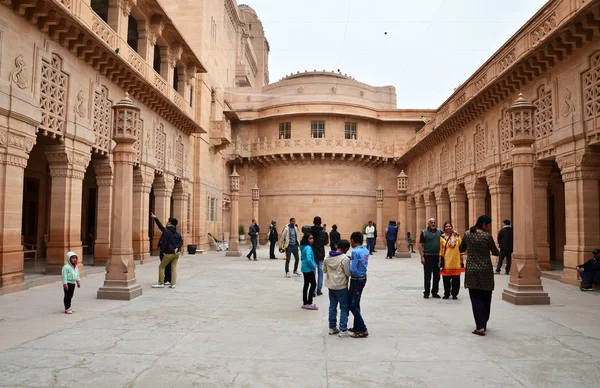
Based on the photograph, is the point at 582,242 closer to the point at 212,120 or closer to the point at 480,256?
the point at 480,256

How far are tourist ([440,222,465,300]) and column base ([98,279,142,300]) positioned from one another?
666 cm

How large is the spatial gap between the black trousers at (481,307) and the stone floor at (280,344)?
21 centimetres

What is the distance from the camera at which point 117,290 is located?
930 cm

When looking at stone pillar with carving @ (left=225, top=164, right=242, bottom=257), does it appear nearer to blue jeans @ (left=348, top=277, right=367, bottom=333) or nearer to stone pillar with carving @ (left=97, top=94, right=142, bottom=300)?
stone pillar with carving @ (left=97, top=94, right=142, bottom=300)

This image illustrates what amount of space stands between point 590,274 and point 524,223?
117 inches

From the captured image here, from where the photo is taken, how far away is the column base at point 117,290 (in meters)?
9.26

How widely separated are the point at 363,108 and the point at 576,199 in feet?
75.9

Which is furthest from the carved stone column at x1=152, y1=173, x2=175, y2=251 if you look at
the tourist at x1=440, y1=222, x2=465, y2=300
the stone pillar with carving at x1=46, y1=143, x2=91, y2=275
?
the tourist at x1=440, y1=222, x2=465, y2=300

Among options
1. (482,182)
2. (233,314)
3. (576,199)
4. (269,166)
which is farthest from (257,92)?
(233,314)

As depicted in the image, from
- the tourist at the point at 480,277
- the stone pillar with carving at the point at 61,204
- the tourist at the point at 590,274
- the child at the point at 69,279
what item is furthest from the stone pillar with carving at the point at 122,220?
the tourist at the point at 590,274

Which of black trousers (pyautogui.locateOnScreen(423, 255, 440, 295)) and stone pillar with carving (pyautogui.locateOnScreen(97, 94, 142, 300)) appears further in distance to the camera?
black trousers (pyautogui.locateOnScreen(423, 255, 440, 295))

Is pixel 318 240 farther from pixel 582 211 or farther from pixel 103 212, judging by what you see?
pixel 103 212

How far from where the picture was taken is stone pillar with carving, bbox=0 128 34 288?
994cm

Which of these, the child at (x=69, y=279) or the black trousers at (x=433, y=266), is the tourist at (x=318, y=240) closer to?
the black trousers at (x=433, y=266)
